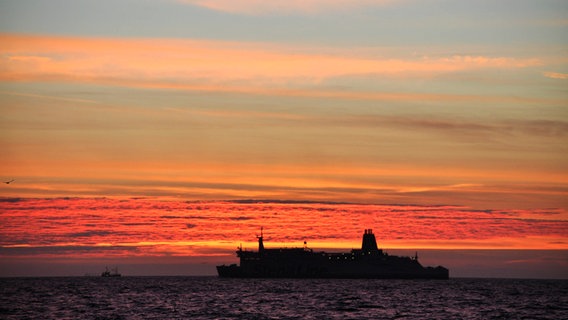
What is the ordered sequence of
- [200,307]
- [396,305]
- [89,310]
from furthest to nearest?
[396,305] < [200,307] < [89,310]

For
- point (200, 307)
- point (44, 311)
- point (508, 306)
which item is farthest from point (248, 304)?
point (508, 306)

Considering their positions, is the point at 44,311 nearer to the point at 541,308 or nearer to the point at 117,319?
the point at 117,319

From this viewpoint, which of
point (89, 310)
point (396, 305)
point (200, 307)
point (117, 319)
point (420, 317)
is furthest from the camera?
point (396, 305)

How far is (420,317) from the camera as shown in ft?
313

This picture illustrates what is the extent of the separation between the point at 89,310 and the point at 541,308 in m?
59.1

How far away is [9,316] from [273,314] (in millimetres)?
27849

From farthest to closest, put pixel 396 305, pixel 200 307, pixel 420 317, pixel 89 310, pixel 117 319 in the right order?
pixel 396 305 → pixel 200 307 → pixel 89 310 → pixel 420 317 → pixel 117 319

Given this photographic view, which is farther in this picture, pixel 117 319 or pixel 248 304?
pixel 248 304

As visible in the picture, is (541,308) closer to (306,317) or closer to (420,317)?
(420,317)

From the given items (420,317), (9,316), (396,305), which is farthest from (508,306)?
(9,316)

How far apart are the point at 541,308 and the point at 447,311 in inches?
771

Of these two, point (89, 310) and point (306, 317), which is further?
point (89, 310)

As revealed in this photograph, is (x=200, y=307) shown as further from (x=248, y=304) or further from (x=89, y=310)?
(x=89, y=310)

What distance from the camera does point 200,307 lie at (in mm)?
110812
